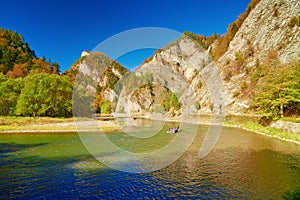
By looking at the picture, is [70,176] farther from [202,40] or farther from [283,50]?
[202,40]

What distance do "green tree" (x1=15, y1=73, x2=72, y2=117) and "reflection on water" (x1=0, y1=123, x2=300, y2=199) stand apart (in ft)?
113

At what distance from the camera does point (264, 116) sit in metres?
40.9

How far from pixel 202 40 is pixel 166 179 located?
437 ft

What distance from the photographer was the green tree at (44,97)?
174ft

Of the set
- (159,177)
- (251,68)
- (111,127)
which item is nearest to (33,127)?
(111,127)

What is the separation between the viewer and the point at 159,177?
1488cm

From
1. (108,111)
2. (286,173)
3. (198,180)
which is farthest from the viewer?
(108,111)

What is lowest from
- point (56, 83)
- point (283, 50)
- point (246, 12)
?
point (56, 83)

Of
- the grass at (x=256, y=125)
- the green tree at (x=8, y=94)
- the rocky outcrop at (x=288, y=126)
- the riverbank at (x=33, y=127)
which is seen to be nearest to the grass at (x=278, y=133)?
the grass at (x=256, y=125)

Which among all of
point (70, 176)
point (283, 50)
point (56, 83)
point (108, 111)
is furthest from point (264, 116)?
point (108, 111)

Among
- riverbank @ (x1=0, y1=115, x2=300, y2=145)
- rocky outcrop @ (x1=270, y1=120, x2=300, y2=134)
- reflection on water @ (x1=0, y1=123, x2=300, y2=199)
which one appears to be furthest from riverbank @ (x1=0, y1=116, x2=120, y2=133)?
rocky outcrop @ (x1=270, y1=120, x2=300, y2=134)

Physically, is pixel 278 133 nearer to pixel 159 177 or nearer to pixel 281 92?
pixel 281 92

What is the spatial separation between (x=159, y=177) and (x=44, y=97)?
162ft

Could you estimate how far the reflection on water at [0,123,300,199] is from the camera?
39.4 ft
